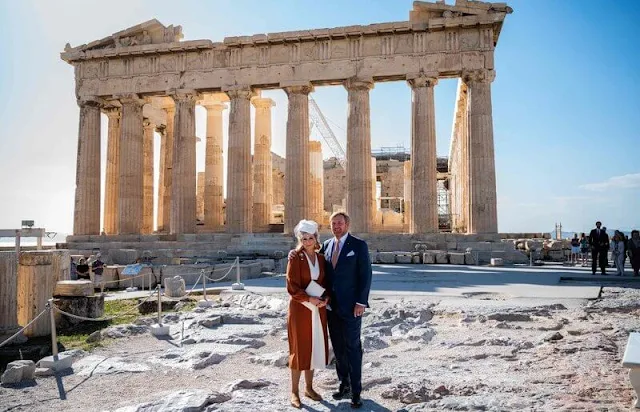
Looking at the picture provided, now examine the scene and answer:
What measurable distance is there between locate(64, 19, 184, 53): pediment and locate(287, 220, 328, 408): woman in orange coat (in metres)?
26.8

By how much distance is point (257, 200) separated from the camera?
31984 millimetres

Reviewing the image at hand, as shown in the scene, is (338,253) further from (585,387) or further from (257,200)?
(257,200)

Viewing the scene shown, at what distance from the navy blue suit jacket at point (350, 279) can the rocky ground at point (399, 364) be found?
91cm

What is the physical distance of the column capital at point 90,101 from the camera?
99.3 feet

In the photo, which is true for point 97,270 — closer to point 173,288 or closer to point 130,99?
point 173,288

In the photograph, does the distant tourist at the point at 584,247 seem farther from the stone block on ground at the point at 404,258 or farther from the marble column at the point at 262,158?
the marble column at the point at 262,158

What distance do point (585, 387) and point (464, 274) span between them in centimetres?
1270

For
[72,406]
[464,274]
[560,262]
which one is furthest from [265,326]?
[560,262]

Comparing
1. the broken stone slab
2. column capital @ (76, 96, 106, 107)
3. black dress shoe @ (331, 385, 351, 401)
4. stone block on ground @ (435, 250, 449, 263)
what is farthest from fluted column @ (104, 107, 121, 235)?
black dress shoe @ (331, 385, 351, 401)

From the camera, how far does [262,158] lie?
32438 millimetres

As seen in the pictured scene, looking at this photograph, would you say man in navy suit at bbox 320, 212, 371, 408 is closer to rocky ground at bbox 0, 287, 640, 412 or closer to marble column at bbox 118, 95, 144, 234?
rocky ground at bbox 0, 287, 640, 412

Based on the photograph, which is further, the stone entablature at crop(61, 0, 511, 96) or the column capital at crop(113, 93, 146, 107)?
the column capital at crop(113, 93, 146, 107)

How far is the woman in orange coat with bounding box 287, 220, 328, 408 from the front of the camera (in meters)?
5.08

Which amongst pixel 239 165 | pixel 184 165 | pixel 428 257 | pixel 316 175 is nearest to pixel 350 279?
pixel 428 257
